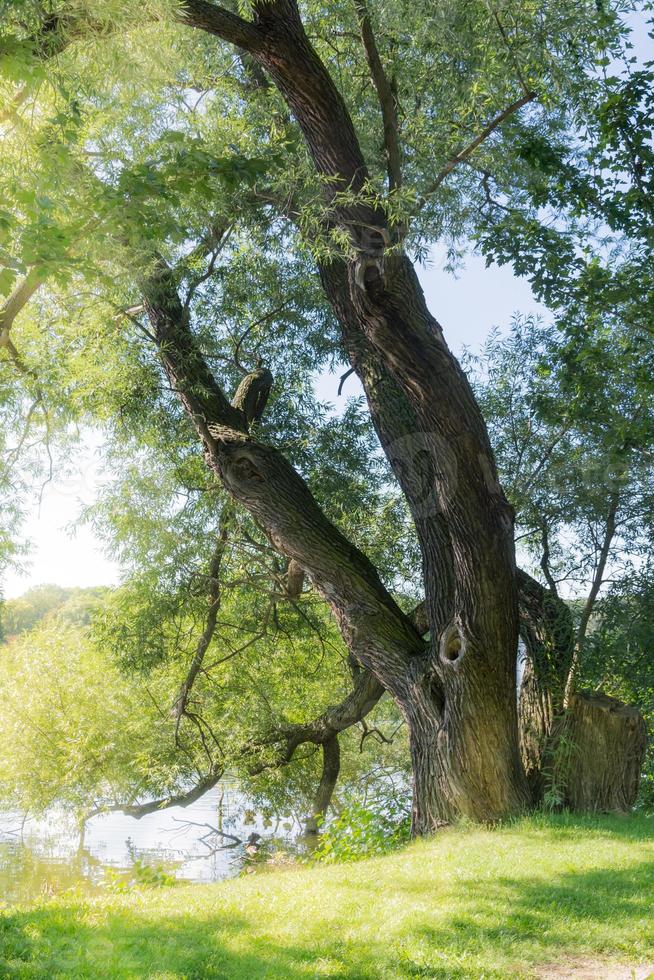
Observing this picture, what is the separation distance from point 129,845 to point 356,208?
1250 centimetres

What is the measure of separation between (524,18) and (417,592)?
21.7 ft

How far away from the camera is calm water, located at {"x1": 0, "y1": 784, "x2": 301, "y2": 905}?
40.3 feet

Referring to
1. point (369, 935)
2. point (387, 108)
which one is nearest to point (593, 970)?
point (369, 935)

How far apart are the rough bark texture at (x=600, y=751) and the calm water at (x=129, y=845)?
4.71 m

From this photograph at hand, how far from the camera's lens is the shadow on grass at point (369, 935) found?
4.09 m

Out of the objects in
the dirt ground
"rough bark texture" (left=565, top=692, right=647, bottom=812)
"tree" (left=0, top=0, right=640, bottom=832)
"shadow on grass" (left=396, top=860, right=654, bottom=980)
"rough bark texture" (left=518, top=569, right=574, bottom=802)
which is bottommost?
the dirt ground

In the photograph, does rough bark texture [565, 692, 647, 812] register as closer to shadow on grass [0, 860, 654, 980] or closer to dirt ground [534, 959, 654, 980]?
shadow on grass [0, 860, 654, 980]

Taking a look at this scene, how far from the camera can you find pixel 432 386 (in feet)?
23.9

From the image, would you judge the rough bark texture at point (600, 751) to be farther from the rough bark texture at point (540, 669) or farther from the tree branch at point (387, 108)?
the tree branch at point (387, 108)

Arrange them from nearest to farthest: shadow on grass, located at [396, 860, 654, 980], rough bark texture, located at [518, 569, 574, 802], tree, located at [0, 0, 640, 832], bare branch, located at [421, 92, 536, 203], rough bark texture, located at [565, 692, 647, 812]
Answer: shadow on grass, located at [396, 860, 654, 980] → tree, located at [0, 0, 640, 832] → bare branch, located at [421, 92, 536, 203] → rough bark texture, located at [565, 692, 647, 812] → rough bark texture, located at [518, 569, 574, 802]

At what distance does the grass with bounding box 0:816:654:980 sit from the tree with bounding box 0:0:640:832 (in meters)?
1.64

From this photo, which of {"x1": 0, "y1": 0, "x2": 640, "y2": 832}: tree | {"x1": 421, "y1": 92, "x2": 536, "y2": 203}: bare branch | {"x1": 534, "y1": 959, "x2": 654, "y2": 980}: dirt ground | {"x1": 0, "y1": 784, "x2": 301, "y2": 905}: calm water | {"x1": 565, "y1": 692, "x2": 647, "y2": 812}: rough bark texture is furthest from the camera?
{"x1": 0, "y1": 784, "x2": 301, "y2": 905}: calm water

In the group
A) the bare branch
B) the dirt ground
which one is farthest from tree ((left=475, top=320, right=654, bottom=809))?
the dirt ground

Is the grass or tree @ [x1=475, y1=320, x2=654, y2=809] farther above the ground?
tree @ [x1=475, y1=320, x2=654, y2=809]
